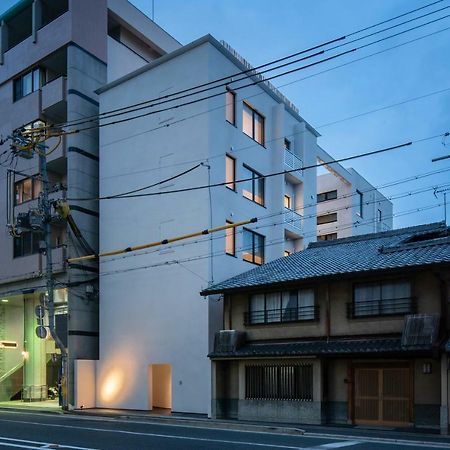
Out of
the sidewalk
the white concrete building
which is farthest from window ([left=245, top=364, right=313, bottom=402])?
the white concrete building

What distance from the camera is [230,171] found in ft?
93.0

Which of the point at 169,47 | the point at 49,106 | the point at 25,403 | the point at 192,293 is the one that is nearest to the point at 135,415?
the point at 192,293

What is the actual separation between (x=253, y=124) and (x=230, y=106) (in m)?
2.63

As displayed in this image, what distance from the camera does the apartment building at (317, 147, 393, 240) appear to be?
49.2m

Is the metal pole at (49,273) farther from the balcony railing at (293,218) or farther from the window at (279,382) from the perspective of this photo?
the balcony railing at (293,218)

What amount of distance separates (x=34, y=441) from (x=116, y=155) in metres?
17.5

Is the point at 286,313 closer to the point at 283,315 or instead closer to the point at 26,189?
the point at 283,315

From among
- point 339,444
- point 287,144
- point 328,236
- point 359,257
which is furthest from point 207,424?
point 328,236

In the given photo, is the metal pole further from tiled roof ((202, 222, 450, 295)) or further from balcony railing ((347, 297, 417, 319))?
balcony railing ((347, 297, 417, 319))

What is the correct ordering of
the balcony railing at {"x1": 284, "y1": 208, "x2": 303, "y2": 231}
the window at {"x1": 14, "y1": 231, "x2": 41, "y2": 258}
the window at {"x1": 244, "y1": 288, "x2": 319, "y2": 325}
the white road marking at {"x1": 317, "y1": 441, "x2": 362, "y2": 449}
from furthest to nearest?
the balcony railing at {"x1": 284, "y1": 208, "x2": 303, "y2": 231}, the window at {"x1": 14, "y1": 231, "x2": 41, "y2": 258}, the window at {"x1": 244, "y1": 288, "x2": 319, "y2": 325}, the white road marking at {"x1": 317, "y1": 441, "x2": 362, "y2": 449}

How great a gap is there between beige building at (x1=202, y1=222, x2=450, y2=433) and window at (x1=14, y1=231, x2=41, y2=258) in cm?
1340

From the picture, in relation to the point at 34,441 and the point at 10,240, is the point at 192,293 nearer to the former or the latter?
the point at 34,441

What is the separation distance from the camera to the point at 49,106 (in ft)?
104

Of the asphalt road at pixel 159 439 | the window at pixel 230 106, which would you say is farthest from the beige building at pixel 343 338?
the window at pixel 230 106
